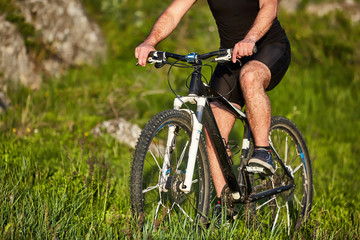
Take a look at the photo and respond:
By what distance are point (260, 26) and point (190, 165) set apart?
1007 millimetres

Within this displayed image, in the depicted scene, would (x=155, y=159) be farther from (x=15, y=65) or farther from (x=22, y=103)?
(x=15, y=65)

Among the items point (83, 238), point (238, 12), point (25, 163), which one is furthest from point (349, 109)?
point (83, 238)

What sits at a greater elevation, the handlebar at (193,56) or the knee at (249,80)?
the handlebar at (193,56)

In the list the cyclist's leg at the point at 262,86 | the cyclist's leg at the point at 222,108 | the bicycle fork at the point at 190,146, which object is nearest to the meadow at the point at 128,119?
the bicycle fork at the point at 190,146

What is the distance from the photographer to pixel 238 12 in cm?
375

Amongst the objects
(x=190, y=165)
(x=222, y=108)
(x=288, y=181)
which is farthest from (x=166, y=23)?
(x=288, y=181)

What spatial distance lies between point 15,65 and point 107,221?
4483 mm

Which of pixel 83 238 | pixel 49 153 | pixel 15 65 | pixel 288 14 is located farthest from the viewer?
pixel 288 14

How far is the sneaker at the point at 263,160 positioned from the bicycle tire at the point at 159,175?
0.35m

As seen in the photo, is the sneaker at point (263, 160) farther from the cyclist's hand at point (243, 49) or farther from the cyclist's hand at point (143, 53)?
the cyclist's hand at point (143, 53)

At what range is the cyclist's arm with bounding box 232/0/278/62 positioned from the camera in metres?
2.96

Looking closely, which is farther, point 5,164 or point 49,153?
point 49,153

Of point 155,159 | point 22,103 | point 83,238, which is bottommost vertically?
point 83,238

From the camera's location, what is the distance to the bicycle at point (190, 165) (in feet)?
9.68
